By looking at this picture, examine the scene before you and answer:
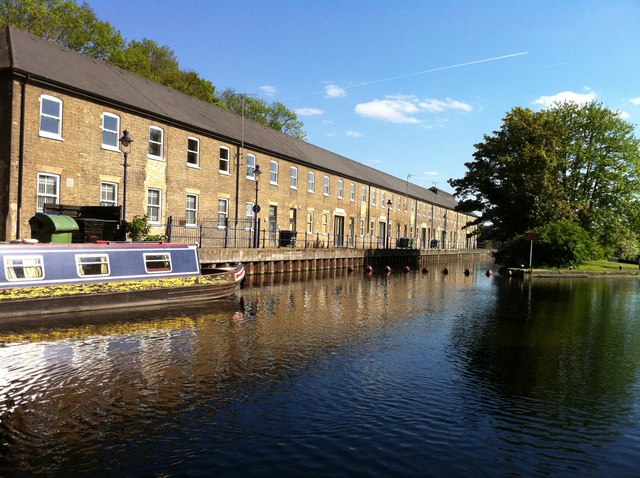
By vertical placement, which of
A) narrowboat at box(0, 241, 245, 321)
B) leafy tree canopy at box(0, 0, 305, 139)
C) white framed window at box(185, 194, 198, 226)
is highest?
leafy tree canopy at box(0, 0, 305, 139)

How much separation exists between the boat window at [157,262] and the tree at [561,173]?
32.0 metres

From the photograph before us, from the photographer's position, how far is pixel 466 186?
4806 centimetres

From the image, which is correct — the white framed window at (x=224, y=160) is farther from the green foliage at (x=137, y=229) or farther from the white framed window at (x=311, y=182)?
the white framed window at (x=311, y=182)

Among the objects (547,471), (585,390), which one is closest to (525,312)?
(585,390)

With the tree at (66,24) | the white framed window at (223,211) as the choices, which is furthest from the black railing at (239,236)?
the tree at (66,24)

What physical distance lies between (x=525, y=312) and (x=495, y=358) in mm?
7607

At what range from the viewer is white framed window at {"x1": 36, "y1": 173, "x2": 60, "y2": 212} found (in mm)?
19812

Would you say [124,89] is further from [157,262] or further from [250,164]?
[157,262]

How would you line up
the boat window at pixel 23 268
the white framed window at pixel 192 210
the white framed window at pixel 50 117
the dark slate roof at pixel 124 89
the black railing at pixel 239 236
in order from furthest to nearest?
the white framed window at pixel 192 210
the black railing at pixel 239 236
the dark slate roof at pixel 124 89
the white framed window at pixel 50 117
the boat window at pixel 23 268

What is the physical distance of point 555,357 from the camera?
10.3m

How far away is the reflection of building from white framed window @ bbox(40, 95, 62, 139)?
0.13 ft

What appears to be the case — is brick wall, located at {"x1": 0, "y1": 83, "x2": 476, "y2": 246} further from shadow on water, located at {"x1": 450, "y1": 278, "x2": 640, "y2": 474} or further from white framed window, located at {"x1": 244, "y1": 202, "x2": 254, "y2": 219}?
shadow on water, located at {"x1": 450, "y1": 278, "x2": 640, "y2": 474}

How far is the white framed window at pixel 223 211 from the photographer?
2942 cm

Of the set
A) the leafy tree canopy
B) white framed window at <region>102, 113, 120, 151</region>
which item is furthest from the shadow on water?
the leafy tree canopy
